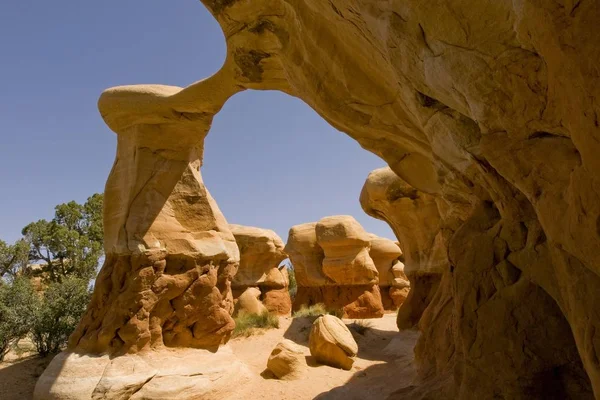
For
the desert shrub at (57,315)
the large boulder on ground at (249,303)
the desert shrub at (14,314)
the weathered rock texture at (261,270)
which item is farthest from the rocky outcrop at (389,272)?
the desert shrub at (14,314)

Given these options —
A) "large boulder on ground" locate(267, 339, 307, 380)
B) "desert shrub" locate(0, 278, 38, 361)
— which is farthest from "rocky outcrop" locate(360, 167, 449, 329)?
"desert shrub" locate(0, 278, 38, 361)

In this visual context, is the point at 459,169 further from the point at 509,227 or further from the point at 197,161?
the point at 197,161

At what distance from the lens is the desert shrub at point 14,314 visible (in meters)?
9.73

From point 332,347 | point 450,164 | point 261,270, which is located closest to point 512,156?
point 450,164

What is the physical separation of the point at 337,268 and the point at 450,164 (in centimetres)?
1181

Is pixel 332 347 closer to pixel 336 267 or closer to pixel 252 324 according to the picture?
pixel 252 324

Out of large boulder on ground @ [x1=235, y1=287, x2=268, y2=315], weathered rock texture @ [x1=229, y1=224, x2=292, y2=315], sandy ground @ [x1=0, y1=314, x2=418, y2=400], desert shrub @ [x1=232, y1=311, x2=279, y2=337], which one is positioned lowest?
sandy ground @ [x1=0, y1=314, x2=418, y2=400]

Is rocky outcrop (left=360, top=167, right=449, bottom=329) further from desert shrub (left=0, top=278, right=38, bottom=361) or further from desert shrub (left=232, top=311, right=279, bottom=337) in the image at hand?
desert shrub (left=0, top=278, right=38, bottom=361)

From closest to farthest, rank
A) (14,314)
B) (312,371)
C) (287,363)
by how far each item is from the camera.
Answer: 1. (287,363)
2. (312,371)
3. (14,314)

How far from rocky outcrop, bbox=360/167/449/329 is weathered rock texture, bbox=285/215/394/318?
2.77 metres

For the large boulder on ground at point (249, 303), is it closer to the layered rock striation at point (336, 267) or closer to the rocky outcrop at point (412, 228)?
the layered rock striation at point (336, 267)

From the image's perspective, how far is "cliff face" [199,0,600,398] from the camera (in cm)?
178

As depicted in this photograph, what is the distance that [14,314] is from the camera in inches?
391

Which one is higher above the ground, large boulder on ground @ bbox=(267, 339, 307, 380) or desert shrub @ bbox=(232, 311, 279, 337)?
desert shrub @ bbox=(232, 311, 279, 337)
